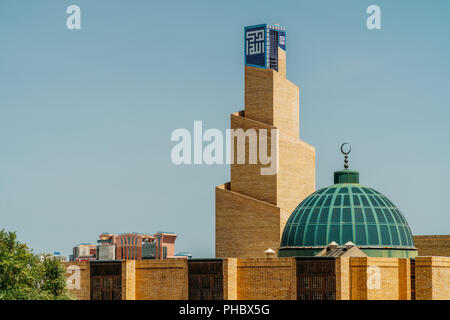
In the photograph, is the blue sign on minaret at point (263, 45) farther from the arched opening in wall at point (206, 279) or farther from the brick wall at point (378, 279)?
the brick wall at point (378, 279)

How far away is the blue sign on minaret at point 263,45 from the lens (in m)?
74.3

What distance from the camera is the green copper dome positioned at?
48281 mm

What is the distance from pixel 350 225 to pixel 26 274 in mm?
18723

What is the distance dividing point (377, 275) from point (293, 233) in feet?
27.4

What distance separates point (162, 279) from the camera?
46.6m

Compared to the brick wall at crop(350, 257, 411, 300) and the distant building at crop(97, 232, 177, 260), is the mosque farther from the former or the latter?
the distant building at crop(97, 232, 177, 260)

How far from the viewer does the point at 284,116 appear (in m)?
74.1

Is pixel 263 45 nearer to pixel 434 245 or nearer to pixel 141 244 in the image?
pixel 434 245

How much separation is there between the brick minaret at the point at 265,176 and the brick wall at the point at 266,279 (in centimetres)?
2429

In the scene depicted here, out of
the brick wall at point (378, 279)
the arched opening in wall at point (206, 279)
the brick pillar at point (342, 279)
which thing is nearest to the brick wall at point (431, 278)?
the brick wall at point (378, 279)

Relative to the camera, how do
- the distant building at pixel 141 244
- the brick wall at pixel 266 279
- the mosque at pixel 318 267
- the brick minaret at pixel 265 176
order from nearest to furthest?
the mosque at pixel 318 267 < the brick wall at pixel 266 279 < the brick minaret at pixel 265 176 < the distant building at pixel 141 244

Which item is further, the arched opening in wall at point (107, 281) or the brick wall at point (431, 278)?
the arched opening in wall at point (107, 281)

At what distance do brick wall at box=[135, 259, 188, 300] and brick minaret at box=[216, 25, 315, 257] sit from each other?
23819 mm
